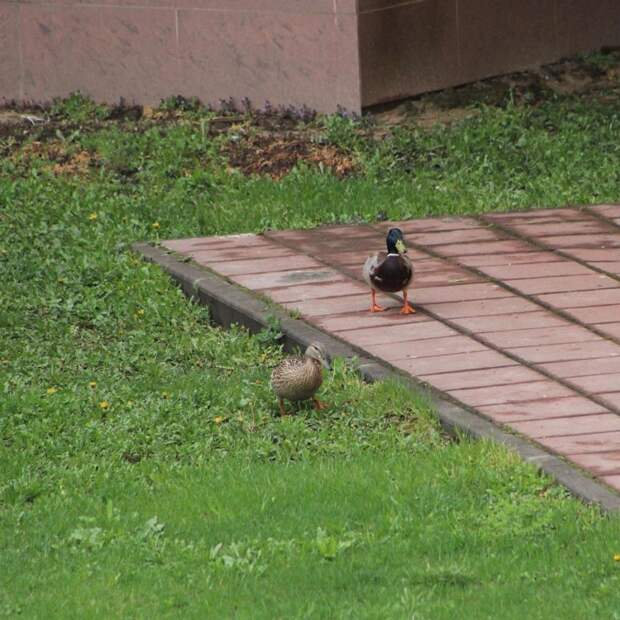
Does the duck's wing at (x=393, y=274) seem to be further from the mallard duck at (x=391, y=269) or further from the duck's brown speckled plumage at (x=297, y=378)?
the duck's brown speckled plumage at (x=297, y=378)

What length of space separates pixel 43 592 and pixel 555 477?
203cm

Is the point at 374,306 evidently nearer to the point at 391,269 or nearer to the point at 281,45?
the point at 391,269

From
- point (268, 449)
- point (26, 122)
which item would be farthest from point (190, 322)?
point (26, 122)

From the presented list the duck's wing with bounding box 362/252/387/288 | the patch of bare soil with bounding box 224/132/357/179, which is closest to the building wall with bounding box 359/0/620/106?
the patch of bare soil with bounding box 224/132/357/179

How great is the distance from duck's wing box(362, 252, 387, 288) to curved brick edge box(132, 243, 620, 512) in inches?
15.5

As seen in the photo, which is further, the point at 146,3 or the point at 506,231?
the point at 146,3

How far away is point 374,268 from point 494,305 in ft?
2.33

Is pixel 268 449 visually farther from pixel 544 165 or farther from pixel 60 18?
pixel 60 18

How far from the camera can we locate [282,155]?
40.1 ft

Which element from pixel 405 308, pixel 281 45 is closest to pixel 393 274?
Result: pixel 405 308

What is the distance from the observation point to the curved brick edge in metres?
6.21

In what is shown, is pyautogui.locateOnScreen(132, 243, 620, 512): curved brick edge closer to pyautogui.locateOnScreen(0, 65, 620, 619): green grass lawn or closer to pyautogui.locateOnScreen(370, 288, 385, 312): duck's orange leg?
pyautogui.locateOnScreen(0, 65, 620, 619): green grass lawn

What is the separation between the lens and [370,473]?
6.50 m

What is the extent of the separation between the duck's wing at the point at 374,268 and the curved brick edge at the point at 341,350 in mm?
394
